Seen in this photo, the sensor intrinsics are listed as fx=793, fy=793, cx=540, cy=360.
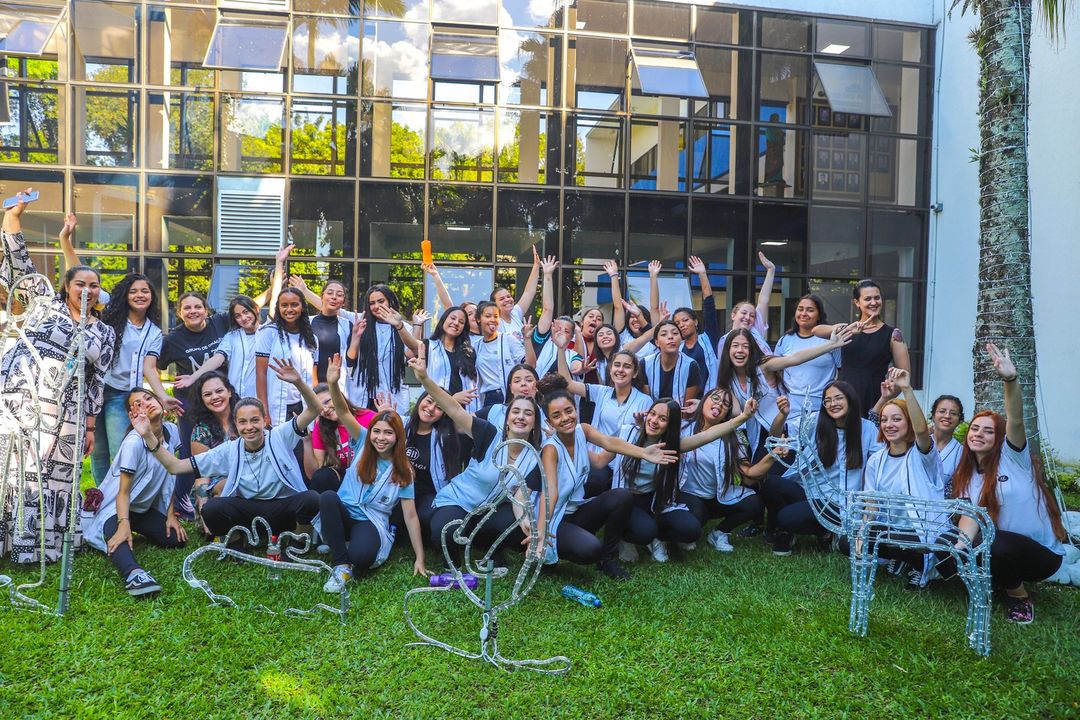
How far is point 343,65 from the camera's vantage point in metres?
12.0

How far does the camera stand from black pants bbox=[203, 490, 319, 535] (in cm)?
493

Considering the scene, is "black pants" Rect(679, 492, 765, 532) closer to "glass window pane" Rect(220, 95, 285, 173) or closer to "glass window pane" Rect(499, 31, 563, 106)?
"glass window pane" Rect(499, 31, 563, 106)

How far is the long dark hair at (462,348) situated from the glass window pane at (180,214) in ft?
22.4

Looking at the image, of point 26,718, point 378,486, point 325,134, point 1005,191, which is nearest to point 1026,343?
point 1005,191

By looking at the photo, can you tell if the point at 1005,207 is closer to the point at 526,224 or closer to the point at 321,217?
the point at 526,224

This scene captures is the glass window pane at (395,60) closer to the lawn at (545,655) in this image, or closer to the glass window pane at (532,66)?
the glass window pane at (532,66)

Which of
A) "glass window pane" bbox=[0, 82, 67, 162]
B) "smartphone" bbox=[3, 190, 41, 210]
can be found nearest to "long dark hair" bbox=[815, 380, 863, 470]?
"smartphone" bbox=[3, 190, 41, 210]

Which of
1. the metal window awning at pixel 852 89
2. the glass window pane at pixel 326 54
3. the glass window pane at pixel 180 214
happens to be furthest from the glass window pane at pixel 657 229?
the glass window pane at pixel 180 214

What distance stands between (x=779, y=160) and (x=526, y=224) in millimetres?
4250

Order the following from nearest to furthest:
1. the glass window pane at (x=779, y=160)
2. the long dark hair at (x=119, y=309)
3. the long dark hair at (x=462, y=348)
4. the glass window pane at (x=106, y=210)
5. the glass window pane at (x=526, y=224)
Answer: the long dark hair at (x=119, y=309)
the long dark hair at (x=462, y=348)
the glass window pane at (x=106, y=210)
the glass window pane at (x=526, y=224)
the glass window pane at (x=779, y=160)

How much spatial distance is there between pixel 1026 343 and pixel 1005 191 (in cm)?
119

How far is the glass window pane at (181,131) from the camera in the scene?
11.6m

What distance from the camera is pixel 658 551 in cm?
534

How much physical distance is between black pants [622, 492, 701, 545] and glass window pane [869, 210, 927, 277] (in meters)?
9.30
